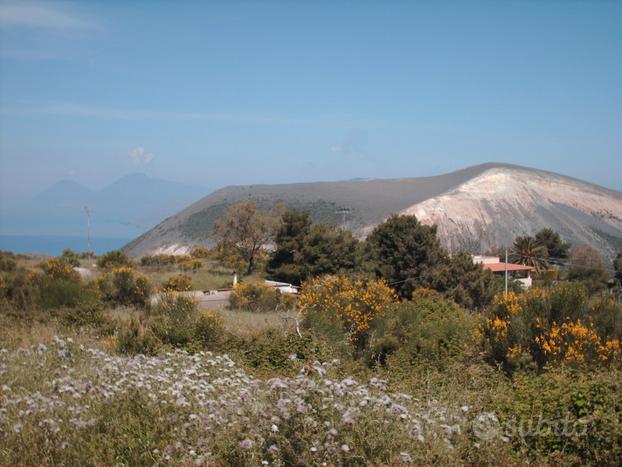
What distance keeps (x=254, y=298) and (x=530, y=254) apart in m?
34.1

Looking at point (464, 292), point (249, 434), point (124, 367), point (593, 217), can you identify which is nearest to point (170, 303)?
point (124, 367)

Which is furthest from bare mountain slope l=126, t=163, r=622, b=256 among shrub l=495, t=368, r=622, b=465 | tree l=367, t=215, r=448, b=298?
shrub l=495, t=368, r=622, b=465

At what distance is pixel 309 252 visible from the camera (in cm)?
3775

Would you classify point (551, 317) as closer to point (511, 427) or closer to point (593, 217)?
point (511, 427)

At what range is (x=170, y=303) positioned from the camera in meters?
13.9

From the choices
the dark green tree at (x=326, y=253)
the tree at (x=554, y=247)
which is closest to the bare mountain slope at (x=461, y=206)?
the tree at (x=554, y=247)

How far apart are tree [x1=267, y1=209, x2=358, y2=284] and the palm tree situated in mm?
20022

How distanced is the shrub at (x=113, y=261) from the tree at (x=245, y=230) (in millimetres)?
7098

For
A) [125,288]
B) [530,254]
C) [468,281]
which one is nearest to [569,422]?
[125,288]

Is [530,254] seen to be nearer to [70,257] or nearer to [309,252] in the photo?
[309,252]

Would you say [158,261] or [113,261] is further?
[158,261]

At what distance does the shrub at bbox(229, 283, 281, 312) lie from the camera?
23.2 metres

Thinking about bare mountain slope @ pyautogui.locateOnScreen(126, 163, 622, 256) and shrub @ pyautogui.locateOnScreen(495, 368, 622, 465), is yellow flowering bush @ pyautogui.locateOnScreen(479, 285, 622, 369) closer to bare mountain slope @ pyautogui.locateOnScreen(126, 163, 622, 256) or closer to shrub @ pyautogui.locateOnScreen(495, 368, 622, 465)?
shrub @ pyautogui.locateOnScreen(495, 368, 622, 465)

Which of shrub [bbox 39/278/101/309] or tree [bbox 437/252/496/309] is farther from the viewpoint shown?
tree [bbox 437/252/496/309]
